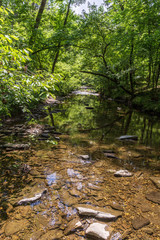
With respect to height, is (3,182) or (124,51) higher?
(124,51)

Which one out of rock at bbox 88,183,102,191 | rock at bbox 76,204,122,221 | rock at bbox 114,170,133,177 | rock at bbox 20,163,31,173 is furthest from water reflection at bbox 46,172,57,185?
rock at bbox 114,170,133,177

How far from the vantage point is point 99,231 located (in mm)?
2414

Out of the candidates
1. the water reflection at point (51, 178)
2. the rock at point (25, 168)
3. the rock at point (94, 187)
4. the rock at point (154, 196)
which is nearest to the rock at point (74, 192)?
the rock at point (94, 187)

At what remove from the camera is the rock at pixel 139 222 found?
2.60 m

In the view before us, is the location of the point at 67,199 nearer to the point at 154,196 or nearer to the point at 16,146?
the point at 154,196

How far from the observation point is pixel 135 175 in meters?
4.28

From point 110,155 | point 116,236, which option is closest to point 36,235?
point 116,236

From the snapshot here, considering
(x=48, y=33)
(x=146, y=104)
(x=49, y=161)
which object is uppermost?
(x=48, y=33)

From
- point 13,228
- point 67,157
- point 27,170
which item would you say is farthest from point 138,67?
point 13,228

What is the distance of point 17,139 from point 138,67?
14.1 meters

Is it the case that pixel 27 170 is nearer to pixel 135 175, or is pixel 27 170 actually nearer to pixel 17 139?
pixel 17 139

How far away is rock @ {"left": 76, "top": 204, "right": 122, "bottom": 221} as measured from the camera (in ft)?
8.92

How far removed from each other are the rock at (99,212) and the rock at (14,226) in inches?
38.1

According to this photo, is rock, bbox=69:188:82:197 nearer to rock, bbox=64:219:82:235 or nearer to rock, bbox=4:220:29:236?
rock, bbox=64:219:82:235
